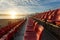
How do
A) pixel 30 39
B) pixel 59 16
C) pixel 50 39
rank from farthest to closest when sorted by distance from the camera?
1. pixel 59 16
2. pixel 50 39
3. pixel 30 39

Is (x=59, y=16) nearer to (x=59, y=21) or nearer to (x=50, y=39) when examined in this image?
(x=59, y=21)

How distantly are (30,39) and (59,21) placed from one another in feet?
24.1

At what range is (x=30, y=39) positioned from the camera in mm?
6898

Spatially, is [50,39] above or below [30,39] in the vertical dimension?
below

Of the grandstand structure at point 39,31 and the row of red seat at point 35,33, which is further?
the grandstand structure at point 39,31

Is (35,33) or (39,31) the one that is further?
(35,33)

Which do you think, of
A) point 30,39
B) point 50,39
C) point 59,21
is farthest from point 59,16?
point 30,39

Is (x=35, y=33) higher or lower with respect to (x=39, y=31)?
lower

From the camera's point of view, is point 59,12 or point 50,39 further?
point 59,12

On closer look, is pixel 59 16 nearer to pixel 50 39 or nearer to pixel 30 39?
pixel 50 39

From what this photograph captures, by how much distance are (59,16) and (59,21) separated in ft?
1.30

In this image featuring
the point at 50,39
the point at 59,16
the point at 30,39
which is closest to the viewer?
the point at 30,39

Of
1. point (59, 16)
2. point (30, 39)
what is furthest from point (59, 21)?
point (30, 39)

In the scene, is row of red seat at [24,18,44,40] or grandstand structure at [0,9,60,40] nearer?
row of red seat at [24,18,44,40]
